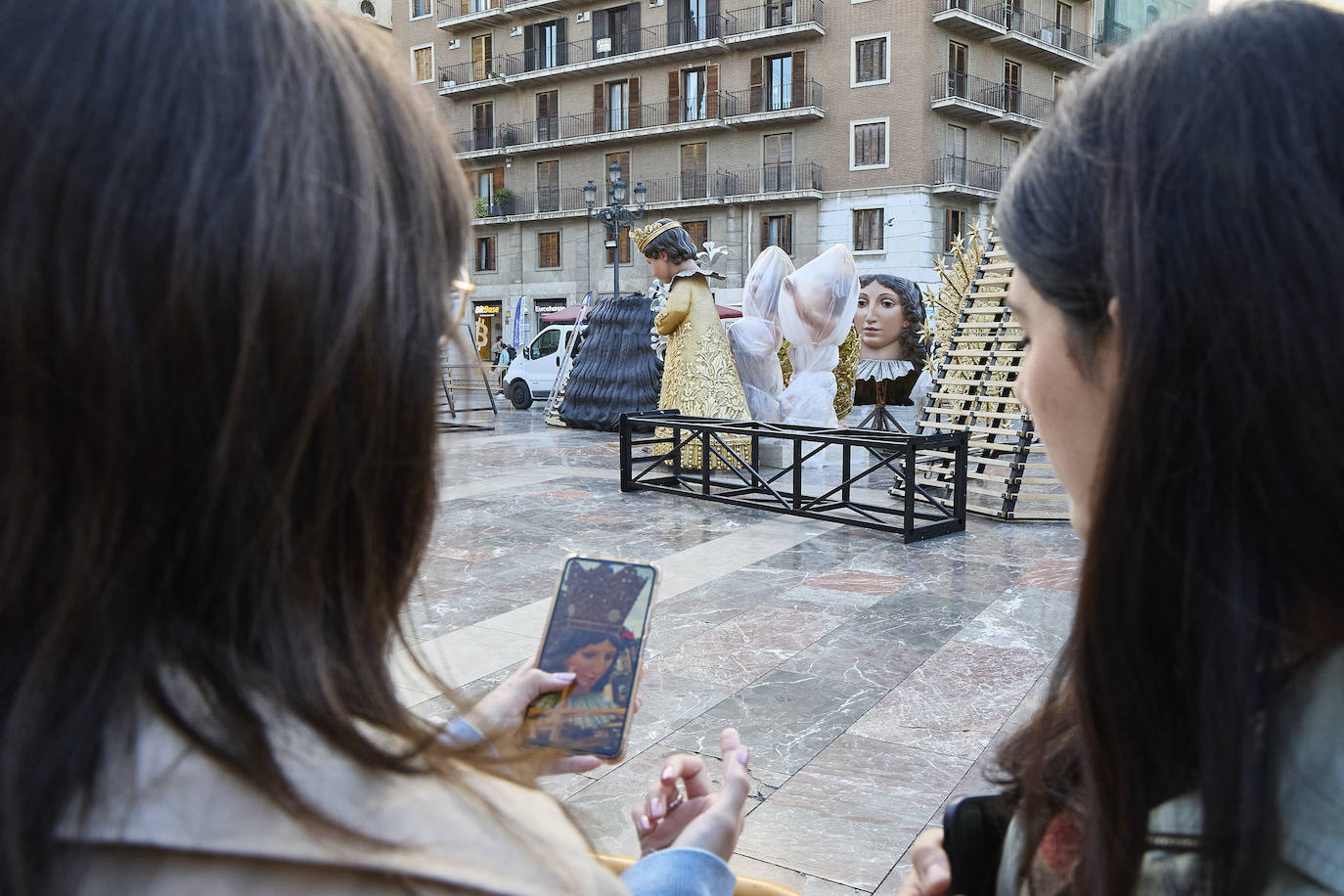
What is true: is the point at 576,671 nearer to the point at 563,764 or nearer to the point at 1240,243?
the point at 563,764

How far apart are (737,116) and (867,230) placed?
5.31 meters

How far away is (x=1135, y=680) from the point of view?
795 mm

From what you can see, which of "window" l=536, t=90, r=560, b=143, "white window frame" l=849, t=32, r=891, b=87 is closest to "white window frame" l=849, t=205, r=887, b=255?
"white window frame" l=849, t=32, r=891, b=87

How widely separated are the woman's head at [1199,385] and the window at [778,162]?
1088 inches

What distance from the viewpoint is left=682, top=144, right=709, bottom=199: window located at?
28.3 m

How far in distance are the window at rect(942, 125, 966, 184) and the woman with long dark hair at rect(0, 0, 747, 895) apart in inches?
1050

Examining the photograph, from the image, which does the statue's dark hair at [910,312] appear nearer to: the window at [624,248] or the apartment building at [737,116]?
the apartment building at [737,116]

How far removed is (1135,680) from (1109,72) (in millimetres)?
514

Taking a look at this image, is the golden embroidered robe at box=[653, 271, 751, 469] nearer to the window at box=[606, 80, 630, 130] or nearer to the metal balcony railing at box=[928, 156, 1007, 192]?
the metal balcony railing at box=[928, 156, 1007, 192]

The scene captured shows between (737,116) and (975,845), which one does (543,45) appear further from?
(975,845)

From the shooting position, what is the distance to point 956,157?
25.6 meters

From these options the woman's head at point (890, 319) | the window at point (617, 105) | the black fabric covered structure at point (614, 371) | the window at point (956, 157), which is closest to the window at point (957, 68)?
the window at point (956, 157)

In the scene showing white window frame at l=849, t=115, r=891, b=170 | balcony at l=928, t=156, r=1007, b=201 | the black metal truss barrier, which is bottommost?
the black metal truss barrier

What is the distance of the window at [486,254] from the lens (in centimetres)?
3281
